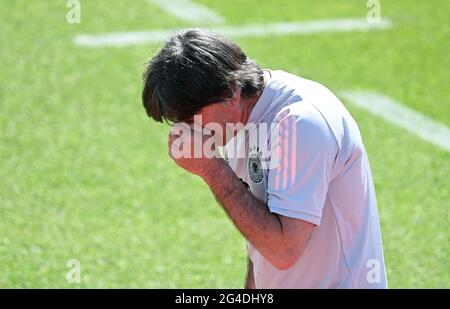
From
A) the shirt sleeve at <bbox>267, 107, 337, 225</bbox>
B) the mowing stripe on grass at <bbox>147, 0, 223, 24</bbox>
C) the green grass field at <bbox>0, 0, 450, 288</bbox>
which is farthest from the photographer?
the mowing stripe on grass at <bbox>147, 0, 223, 24</bbox>

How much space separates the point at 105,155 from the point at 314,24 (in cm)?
393

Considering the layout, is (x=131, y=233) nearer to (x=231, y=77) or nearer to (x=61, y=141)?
(x=61, y=141)

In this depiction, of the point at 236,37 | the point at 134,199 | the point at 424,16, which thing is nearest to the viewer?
the point at 134,199

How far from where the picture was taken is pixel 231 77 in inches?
131

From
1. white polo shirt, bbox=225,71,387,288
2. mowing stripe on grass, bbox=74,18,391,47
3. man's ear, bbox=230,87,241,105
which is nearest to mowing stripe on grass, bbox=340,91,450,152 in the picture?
mowing stripe on grass, bbox=74,18,391,47

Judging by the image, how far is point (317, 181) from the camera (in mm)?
3166

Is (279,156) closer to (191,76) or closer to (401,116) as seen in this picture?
(191,76)

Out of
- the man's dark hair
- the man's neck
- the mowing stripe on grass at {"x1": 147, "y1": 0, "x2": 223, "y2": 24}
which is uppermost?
the mowing stripe on grass at {"x1": 147, "y1": 0, "x2": 223, "y2": 24}

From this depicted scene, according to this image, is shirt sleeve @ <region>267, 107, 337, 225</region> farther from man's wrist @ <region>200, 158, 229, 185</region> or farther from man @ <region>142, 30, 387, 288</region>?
man's wrist @ <region>200, 158, 229, 185</region>

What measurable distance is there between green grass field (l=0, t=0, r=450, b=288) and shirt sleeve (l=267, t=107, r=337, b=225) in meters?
1.51

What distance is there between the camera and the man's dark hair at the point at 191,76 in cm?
327

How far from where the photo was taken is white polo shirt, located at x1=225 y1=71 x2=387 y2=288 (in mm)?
3158
